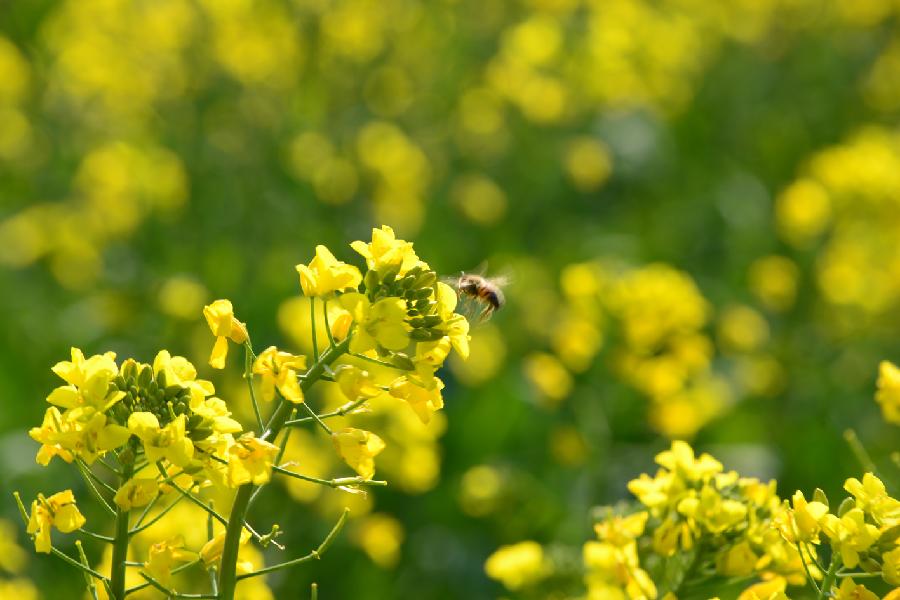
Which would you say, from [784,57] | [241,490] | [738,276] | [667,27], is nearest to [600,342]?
[241,490]

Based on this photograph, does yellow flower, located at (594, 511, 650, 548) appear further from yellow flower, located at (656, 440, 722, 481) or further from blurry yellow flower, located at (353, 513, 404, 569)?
blurry yellow flower, located at (353, 513, 404, 569)

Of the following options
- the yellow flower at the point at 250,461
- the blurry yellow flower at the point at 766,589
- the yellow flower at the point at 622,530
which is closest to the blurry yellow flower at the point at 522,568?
the yellow flower at the point at 622,530

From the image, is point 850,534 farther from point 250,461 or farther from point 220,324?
point 220,324

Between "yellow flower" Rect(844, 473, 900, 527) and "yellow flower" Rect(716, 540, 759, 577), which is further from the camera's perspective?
"yellow flower" Rect(716, 540, 759, 577)

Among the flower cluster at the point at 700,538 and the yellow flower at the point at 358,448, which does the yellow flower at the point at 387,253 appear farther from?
the flower cluster at the point at 700,538

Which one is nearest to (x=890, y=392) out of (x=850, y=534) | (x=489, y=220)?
(x=850, y=534)

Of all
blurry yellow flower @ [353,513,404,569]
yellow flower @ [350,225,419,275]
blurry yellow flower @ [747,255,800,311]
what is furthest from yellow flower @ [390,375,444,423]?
blurry yellow flower @ [747,255,800,311]
